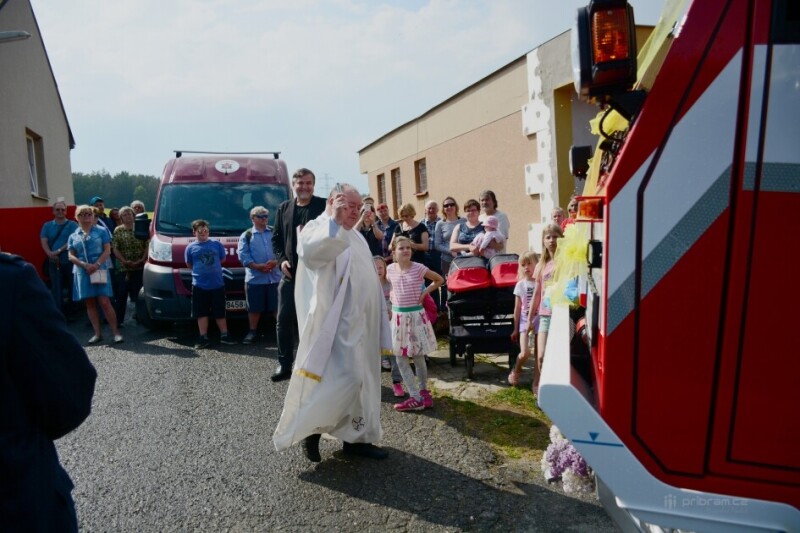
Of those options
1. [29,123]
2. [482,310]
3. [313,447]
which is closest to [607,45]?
[313,447]

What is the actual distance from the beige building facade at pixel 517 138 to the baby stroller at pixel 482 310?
2085 millimetres

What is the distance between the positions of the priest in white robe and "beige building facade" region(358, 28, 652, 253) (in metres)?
4.33

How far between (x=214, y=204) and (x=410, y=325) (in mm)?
5027

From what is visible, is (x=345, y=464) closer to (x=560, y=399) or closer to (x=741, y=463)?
(x=560, y=399)

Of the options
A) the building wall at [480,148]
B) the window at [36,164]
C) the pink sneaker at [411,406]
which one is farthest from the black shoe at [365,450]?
the window at [36,164]

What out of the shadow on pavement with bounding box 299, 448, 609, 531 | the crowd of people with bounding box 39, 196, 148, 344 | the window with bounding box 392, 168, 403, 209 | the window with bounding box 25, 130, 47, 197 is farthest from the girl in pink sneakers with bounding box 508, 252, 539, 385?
the window with bounding box 25, 130, 47, 197

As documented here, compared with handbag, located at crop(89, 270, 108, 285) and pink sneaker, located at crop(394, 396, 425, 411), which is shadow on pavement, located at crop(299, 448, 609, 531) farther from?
handbag, located at crop(89, 270, 108, 285)

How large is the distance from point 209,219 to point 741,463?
830 cm

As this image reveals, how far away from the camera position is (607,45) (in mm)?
2059

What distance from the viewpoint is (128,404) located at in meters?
5.81

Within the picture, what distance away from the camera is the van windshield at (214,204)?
352 inches

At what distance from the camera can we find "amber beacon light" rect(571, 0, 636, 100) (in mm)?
2035

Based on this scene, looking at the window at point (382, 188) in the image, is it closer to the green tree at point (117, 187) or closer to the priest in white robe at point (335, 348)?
the priest in white robe at point (335, 348)

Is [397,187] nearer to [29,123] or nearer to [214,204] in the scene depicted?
[29,123]
